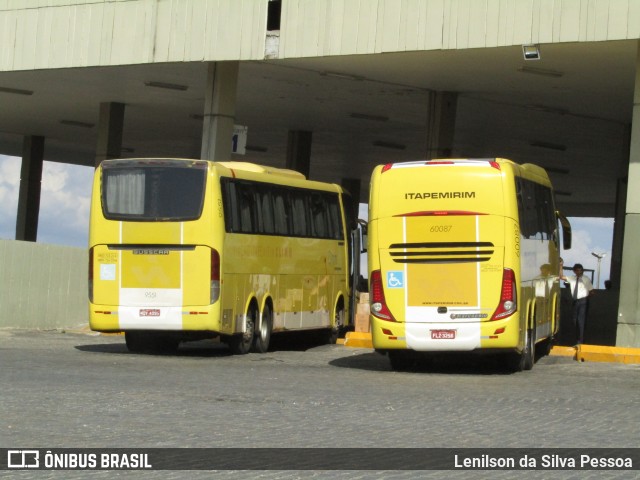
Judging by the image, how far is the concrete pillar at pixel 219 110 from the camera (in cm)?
3195

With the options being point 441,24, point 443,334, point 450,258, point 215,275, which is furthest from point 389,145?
point 443,334

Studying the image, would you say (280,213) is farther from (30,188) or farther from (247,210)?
(30,188)

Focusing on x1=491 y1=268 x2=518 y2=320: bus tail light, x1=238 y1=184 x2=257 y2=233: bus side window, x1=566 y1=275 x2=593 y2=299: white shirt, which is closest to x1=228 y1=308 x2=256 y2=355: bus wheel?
x1=238 y1=184 x2=257 y2=233: bus side window

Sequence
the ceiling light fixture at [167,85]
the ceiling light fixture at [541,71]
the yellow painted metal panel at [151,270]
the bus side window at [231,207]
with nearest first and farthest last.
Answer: the yellow painted metal panel at [151,270], the bus side window at [231,207], the ceiling light fixture at [541,71], the ceiling light fixture at [167,85]

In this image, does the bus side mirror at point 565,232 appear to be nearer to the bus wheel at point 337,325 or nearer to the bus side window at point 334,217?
the bus side window at point 334,217

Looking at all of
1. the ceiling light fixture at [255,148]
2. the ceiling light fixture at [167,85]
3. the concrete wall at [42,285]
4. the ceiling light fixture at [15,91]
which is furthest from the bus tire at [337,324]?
the ceiling light fixture at [255,148]

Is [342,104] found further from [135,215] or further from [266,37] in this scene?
[135,215]

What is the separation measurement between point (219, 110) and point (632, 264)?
11.0 m

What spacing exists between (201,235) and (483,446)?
42.0ft

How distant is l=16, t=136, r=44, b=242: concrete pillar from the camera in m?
54.3

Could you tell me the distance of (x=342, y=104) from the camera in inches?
1545

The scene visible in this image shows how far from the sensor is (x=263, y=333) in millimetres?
26266

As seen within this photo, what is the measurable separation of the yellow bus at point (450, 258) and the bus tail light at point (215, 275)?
3.25m

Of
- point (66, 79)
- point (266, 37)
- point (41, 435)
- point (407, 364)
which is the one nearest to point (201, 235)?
point (407, 364)
